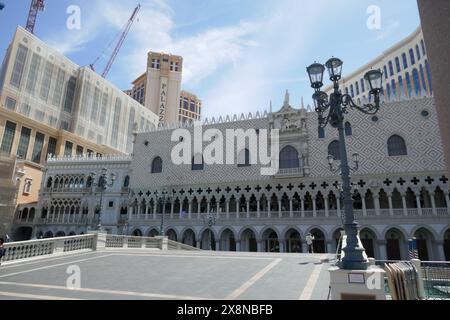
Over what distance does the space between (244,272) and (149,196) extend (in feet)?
80.9

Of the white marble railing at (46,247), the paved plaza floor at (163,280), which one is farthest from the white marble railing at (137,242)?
the paved plaza floor at (163,280)

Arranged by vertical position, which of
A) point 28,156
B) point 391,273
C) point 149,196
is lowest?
point 391,273

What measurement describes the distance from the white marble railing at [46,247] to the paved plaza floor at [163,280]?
0.92m

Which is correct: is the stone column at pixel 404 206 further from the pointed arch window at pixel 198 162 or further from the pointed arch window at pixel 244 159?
the pointed arch window at pixel 198 162

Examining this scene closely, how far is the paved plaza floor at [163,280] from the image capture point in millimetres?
5934

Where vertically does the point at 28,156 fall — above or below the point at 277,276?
above

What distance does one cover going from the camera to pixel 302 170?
85.6 ft

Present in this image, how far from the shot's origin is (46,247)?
41.0ft

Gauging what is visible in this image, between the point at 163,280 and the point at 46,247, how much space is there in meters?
8.23

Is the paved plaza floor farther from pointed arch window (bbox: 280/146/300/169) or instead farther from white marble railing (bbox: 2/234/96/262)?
pointed arch window (bbox: 280/146/300/169)

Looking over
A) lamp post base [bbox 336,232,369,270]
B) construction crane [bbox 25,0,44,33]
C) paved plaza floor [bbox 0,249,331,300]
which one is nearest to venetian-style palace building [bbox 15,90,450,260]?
paved plaza floor [bbox 0,249,331,300]

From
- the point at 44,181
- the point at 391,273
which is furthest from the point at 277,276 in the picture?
the point at 44,181
